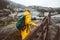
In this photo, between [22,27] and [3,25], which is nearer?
[22,27]

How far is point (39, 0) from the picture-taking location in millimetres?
33031

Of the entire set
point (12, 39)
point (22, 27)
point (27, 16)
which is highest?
point (27, 16)

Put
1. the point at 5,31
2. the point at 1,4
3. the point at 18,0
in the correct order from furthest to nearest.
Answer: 1. the point at 18,0
2. the point at 1,4
3. the point at 5,31

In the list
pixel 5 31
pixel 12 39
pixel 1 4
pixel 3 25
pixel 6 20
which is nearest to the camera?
pixel 12 39

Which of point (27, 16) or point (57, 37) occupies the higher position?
point (27, 16)

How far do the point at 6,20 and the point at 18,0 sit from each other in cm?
1794

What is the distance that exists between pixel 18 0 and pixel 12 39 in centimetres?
2242

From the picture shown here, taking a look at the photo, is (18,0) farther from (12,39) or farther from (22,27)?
(22,27)

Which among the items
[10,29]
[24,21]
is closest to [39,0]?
[10,29]

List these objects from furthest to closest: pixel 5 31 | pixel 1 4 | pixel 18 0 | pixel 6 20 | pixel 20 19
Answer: pixel 18 0
pixel 1 4
pixel 6 20
pixel 5 31
pixel 20 19

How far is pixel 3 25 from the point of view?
1364 centimetres

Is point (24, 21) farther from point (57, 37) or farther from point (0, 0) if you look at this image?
point (0, 0)

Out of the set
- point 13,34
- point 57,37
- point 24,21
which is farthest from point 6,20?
point 24,21

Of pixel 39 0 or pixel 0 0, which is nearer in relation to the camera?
pixel 0 0
